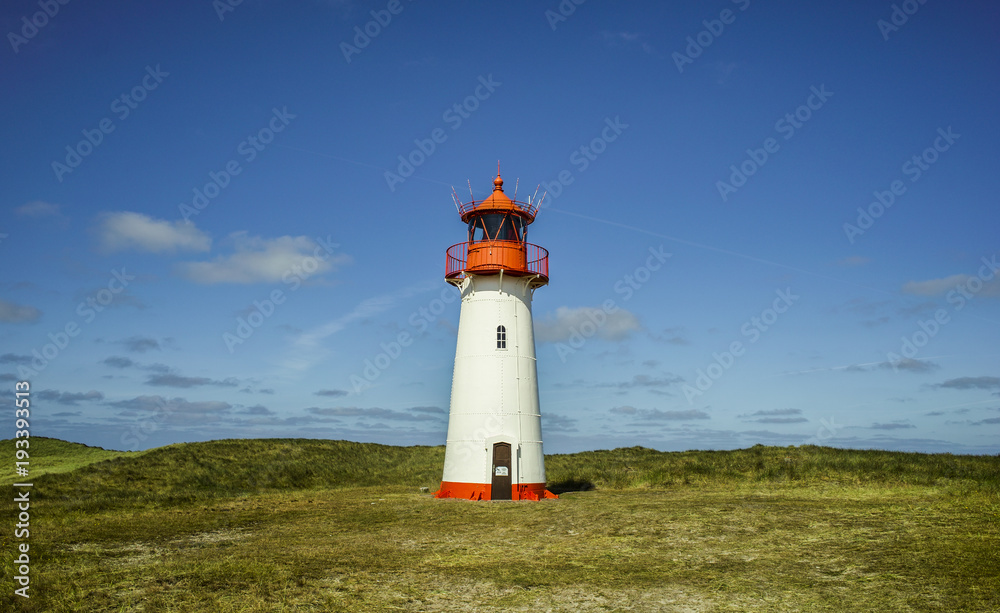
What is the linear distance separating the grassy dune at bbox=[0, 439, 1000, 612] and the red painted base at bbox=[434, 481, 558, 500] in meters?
0.99

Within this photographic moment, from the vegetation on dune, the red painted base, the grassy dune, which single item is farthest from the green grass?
the vegetation on dune

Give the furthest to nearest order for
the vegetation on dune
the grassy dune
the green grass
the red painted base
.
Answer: the green grass, the vegetation on dune, the red painted base, the grassy dune

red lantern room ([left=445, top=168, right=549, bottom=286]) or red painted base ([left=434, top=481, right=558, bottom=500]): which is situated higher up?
red lantern room ([left=445, top=168, right=549, bottom=286])

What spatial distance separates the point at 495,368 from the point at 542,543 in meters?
10.9

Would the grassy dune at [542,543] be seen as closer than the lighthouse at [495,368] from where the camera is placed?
Yes

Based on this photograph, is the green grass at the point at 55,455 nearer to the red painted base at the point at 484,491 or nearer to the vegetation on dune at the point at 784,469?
the red painted base at the point at 484,491

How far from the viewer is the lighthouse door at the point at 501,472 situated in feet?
86.9

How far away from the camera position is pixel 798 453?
3784 centimetres

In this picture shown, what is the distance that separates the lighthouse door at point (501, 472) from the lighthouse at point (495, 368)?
0.04 metres

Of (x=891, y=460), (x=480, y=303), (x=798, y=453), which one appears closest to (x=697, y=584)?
(x=480, y=303)

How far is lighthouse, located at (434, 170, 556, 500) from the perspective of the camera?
26719 millimetres

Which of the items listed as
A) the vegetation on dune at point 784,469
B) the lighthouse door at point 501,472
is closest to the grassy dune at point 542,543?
the vegetation on dune at point 784,469

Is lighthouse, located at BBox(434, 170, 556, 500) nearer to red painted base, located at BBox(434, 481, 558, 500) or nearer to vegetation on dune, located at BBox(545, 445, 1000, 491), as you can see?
red painted base, located at BBox(434, 481, 558, 500)

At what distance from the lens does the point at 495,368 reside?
27.3m
